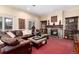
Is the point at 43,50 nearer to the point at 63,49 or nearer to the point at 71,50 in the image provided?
the point at 63,49

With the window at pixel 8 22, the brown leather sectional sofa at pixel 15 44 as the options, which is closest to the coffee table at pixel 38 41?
the brown leather sectional sofa at pixel 15 44

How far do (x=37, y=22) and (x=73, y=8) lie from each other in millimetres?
1037

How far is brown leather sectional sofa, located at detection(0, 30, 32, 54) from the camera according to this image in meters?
1.68

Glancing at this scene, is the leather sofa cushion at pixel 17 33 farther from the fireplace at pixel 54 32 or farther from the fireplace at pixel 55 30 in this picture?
the fireplace at pixel 54 32

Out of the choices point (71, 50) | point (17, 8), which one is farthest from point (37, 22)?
point (71, 50)

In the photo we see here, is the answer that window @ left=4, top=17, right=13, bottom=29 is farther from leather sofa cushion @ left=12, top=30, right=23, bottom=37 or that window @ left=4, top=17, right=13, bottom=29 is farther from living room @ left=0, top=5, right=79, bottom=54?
leather sofa cushion @ left=12, top=30, right=23, bottom=37

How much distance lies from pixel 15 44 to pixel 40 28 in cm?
80

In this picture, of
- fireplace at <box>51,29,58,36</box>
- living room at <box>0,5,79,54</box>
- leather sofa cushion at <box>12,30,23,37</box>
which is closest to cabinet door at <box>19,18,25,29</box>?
living room at <box>0,5,79,54</box>

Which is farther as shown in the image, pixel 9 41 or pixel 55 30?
pixel 55 30

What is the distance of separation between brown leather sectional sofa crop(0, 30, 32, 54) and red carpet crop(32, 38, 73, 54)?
0.79 ft

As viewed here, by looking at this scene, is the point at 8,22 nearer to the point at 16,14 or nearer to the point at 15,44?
the point at 16,14

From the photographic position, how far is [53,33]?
226cm

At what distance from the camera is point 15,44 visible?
1.76m

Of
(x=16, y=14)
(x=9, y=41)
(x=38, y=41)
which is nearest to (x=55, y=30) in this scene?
(x=38, y=41)
